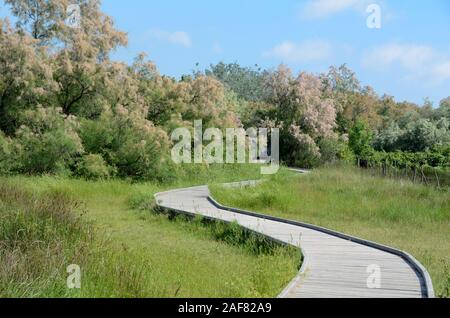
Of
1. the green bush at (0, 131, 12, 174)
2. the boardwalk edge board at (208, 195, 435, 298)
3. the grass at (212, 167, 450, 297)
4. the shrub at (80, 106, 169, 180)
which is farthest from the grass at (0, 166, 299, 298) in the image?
the shrub at (80, 106, 169, 180)

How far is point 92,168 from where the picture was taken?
1922cm

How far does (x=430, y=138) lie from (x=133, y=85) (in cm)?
2091

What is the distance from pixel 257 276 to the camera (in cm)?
692

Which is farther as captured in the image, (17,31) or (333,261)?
(17,31)

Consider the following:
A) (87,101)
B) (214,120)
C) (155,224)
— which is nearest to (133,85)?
(87,101)

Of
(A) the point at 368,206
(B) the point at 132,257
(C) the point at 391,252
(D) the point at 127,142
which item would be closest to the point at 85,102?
→ (D) the point at 127,142

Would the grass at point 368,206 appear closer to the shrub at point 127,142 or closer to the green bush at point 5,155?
the shrub at point 127,142

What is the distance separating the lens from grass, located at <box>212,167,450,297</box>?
1070cm

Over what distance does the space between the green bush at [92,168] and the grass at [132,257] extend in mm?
6916

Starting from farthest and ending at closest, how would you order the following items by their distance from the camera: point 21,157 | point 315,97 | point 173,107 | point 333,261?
1. point 315,97
2. point 173,107
3. point 21,157
4. point 333,261

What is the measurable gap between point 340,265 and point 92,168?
13.1 meters

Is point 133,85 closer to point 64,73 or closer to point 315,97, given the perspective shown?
point 64,73

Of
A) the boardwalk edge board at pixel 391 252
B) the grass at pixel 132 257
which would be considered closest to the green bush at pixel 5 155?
the grass at pixel 132 257

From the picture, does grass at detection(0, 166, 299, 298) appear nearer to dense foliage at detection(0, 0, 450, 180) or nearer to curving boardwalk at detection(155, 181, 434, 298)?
curving boardwalk at detection(155, 181, 434, 298)
